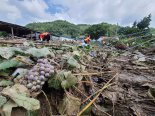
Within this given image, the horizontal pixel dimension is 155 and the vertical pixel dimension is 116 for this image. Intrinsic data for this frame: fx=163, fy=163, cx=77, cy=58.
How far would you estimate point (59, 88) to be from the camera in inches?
39.8

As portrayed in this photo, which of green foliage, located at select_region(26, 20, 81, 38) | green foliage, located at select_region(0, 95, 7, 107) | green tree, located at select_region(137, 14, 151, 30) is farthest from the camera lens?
green foliage, located at select_region(26, 20, 81, 38)

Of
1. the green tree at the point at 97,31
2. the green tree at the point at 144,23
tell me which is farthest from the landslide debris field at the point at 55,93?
the green tree at the point at 97,31

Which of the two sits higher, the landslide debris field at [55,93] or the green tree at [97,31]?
the green tree at [97,31]

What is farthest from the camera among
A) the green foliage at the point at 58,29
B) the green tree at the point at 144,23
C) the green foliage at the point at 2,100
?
the green foliage at the point at 58,29

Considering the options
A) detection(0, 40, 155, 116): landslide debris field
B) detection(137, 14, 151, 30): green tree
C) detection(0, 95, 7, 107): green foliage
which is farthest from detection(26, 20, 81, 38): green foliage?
detection(0, 95, 7, 107): green foliage

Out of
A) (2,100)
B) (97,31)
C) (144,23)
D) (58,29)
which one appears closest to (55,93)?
(2,100)

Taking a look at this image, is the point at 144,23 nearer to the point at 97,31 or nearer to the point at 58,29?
the point at 97,31

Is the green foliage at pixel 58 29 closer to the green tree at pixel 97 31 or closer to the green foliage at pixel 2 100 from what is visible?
the green tree at pixel 97 31

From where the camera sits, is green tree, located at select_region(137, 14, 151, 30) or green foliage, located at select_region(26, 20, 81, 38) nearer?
green tree, located at select_region(137, 14, 151, 30)

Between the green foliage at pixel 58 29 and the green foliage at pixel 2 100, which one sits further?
the green foliage at pixel 58 29

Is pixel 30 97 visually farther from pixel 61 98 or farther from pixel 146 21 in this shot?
pixel 146 21

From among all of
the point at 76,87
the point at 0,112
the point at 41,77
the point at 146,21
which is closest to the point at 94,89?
the point at 76,87

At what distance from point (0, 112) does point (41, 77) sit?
0.28m

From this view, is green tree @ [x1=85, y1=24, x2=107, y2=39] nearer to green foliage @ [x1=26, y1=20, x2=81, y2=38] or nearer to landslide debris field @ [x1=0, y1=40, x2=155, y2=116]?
green foliage @ [x1=26, y1=20, x2=81, y2=38]
